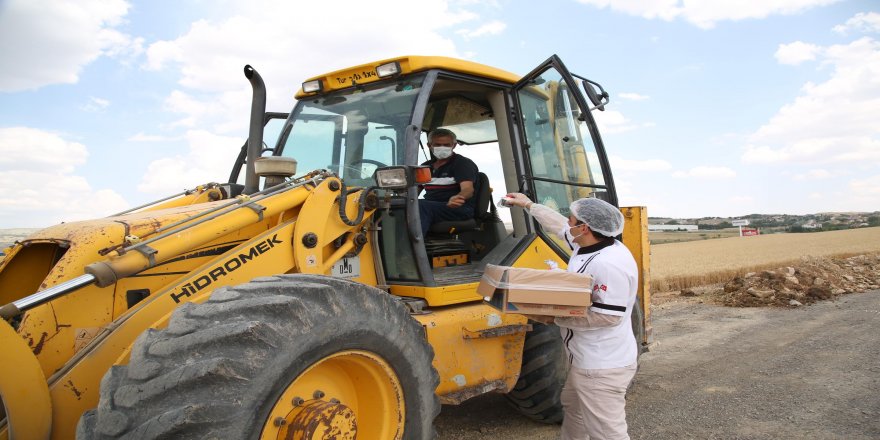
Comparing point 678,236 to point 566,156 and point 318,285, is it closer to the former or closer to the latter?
point 566,156

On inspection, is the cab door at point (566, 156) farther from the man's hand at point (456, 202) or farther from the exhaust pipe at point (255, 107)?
the exhaust pipe at point (255, 107)

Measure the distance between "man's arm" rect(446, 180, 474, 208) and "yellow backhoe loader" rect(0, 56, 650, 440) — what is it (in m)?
0.14

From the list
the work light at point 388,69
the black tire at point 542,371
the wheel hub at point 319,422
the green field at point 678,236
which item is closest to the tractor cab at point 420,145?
the work light at point 388,69

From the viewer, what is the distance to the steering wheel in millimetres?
4742

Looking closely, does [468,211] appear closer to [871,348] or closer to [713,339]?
[713,339]

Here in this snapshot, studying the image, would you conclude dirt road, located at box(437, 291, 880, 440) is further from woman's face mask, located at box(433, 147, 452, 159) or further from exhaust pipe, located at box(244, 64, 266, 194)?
exhaust pipe, located at box(244, 64, 266, 194)

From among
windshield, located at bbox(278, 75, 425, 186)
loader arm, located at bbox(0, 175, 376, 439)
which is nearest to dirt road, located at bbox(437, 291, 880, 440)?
loader arm, located at bbox(0, 175, 376, 439)

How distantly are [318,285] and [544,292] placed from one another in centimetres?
123

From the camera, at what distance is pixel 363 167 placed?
480 centimetres

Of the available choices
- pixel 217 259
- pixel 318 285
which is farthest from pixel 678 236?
pixel 318 285

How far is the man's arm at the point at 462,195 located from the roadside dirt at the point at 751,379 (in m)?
1.78

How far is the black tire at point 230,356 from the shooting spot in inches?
93.9

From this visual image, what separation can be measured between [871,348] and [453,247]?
5587mm

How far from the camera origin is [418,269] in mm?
4379
